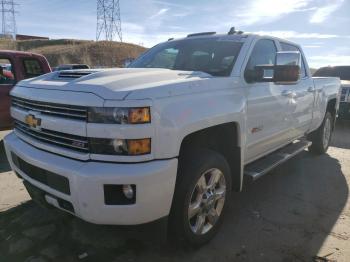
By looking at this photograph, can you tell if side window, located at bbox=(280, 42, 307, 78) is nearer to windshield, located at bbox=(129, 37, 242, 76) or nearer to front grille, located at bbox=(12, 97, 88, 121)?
windshield, located at bbox=(129, 37, 242, 76)

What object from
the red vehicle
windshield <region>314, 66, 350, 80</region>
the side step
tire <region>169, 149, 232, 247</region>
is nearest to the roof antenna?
the side step

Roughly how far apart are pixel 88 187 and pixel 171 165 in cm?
59

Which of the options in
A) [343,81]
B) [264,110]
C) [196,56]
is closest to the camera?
[264,110]

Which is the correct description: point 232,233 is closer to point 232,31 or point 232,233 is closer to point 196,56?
point 196,56

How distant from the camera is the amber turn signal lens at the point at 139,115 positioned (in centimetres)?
229

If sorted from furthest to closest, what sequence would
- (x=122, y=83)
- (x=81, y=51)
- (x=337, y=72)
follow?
1. (x=81, y=51)
2. (x=337, y=72)
3. (x=122, y=83)

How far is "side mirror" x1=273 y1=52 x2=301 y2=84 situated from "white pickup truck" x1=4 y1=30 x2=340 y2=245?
1cm

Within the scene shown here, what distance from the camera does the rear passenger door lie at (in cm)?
450

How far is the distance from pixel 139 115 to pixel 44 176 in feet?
3.13

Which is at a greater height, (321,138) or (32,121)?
(32,121)

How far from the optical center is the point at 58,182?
8.17 feet

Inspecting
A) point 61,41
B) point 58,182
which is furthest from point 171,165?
point 61,41

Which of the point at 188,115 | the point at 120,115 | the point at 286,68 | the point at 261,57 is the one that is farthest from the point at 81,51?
the point at 120,115

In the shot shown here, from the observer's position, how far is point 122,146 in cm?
233
